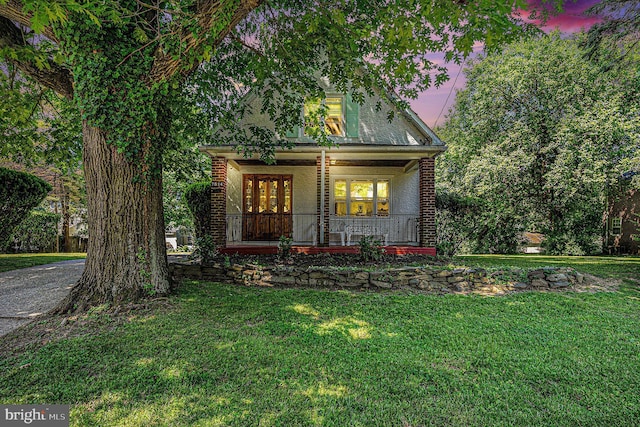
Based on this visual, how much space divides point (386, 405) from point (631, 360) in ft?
9.43

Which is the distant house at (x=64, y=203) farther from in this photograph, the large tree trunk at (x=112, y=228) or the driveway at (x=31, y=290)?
the large tree trunk at (x=112, y=228)

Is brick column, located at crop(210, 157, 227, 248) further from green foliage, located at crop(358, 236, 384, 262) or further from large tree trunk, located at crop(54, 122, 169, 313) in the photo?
large tree trunk, located at crop(54, 122, 169, 313)

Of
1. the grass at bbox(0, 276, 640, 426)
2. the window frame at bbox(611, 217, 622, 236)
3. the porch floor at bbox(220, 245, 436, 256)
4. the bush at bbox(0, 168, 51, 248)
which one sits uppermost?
the bush at bbox(0, 168, 51, 248)

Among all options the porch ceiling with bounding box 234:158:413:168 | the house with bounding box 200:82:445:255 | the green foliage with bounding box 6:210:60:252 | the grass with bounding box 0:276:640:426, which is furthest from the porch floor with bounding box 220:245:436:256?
the green foliage with bounding box 6:210:60:252

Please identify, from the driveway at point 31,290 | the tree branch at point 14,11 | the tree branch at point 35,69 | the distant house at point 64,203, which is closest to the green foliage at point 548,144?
the tree branch at point 35,69

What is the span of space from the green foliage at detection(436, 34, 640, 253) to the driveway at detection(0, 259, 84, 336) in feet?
44.9

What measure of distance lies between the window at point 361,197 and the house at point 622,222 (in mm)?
9836

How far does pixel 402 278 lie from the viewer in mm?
6047

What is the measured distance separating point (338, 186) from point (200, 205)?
479 centimetres

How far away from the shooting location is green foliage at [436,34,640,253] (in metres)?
12.1

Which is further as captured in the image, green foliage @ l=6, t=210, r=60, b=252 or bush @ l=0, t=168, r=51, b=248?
green foliage @ l=6, t=210, r=60, b=252

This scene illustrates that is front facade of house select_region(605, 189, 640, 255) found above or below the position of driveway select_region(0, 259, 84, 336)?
above

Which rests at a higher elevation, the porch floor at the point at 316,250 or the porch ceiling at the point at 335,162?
the porch ceiling at the point at 335,162

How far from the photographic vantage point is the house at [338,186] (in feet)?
28.8
